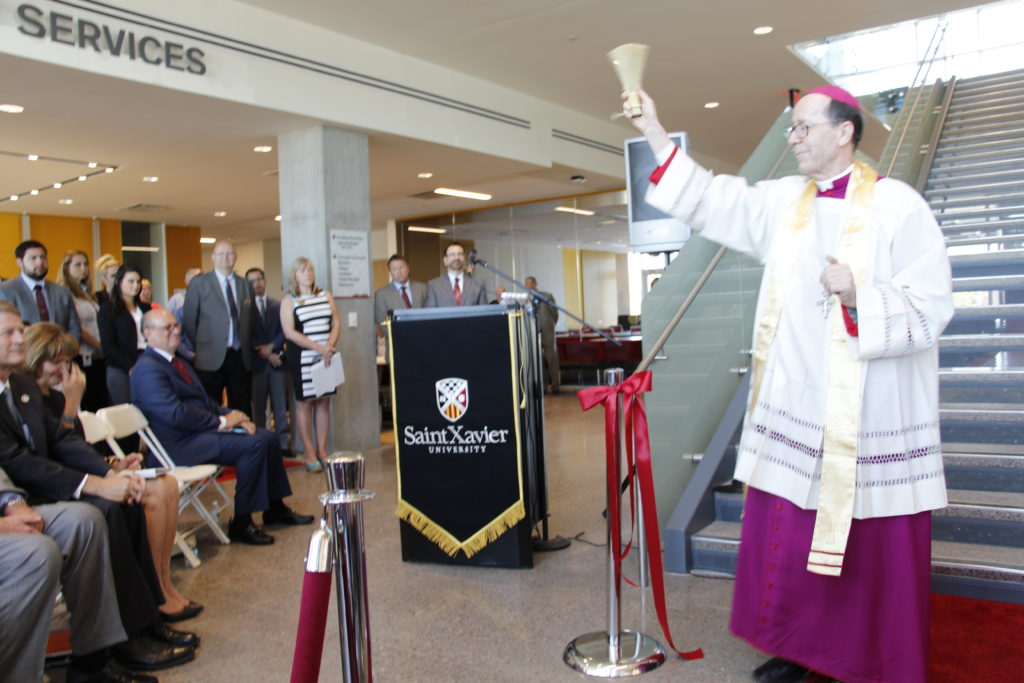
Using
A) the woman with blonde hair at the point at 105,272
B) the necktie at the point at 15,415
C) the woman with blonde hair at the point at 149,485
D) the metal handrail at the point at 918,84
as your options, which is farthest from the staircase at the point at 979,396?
the woman with blonde hair at the point at 105,272

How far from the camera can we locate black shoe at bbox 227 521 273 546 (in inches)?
182

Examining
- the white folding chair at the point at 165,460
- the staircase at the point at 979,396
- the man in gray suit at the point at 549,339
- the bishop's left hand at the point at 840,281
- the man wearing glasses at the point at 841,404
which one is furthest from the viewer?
the man in gray suit at the point at 549,339

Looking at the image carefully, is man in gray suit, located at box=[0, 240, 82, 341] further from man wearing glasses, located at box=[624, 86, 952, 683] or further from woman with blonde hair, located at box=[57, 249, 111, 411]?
man wearing glasses, located at box=[624, 86, 952, 683]

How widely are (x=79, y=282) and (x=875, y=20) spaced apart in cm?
764

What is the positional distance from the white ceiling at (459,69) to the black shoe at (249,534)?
3437 mm

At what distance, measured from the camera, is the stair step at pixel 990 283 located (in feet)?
17.0

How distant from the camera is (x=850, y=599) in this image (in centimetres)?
252

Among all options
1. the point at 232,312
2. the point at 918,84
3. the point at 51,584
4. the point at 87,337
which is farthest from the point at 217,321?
the point at 918,84

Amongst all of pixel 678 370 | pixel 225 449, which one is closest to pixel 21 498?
pixel 225 449

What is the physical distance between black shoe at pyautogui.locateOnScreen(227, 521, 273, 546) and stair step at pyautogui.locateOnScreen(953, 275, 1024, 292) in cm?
443

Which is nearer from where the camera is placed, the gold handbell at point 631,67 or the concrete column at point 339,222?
the gold handbell at point 631,67

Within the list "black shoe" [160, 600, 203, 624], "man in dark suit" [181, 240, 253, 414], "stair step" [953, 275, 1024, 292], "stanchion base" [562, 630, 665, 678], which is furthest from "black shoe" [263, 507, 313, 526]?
"stair step" [953, 275, 1024, 292]

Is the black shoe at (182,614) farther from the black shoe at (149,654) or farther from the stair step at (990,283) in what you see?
the stair step at (990,283)

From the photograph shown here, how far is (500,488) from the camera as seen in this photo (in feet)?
13.1
